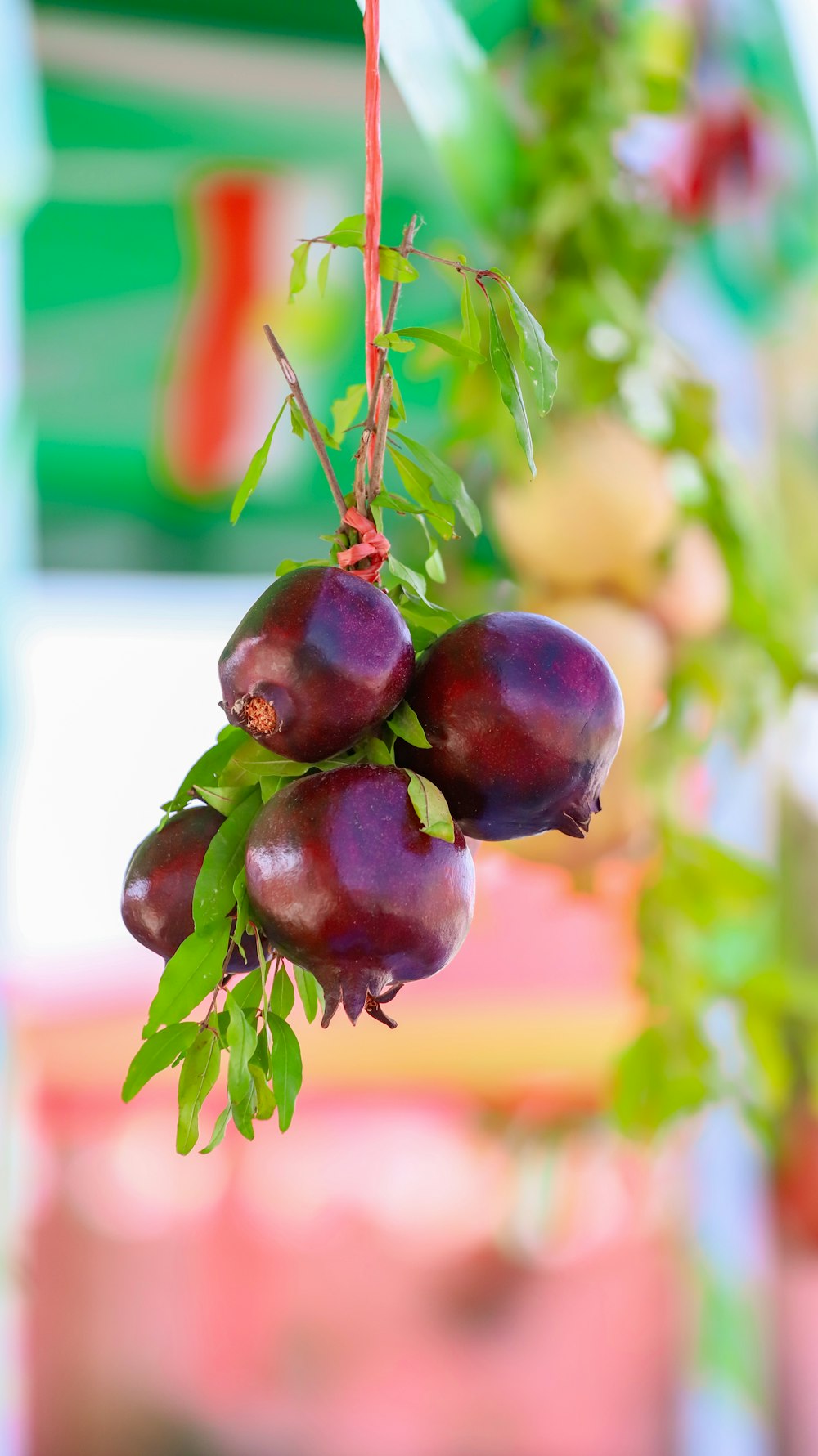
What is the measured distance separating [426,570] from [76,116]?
2.89ft

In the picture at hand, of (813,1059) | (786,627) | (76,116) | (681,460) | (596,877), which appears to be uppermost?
(76,116)

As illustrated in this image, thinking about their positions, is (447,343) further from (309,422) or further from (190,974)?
(190,974)

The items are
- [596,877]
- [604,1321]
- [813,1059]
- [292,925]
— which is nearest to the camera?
[292,925]

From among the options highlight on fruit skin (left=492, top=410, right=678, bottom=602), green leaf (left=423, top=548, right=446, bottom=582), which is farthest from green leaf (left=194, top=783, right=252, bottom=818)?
highlight on fruit skin (left=492, top=410, right=678, bottom=602)

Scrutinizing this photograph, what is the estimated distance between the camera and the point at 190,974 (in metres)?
0.35

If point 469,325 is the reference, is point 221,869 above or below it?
below

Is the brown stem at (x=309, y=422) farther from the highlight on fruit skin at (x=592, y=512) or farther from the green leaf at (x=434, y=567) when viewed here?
the highlight on fruit skin at (x=592, y=512)

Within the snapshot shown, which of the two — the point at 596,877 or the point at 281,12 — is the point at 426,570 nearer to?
the point at 596,877

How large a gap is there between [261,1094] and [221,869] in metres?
0.07

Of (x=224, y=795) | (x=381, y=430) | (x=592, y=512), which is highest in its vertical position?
(x=381, y=430)

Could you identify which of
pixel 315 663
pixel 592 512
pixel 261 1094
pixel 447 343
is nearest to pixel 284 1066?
pixel 261 1094

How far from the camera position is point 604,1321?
218cm

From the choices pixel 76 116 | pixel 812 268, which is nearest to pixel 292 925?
pixel 76 116

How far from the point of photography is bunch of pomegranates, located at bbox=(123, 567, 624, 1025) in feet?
1.07
